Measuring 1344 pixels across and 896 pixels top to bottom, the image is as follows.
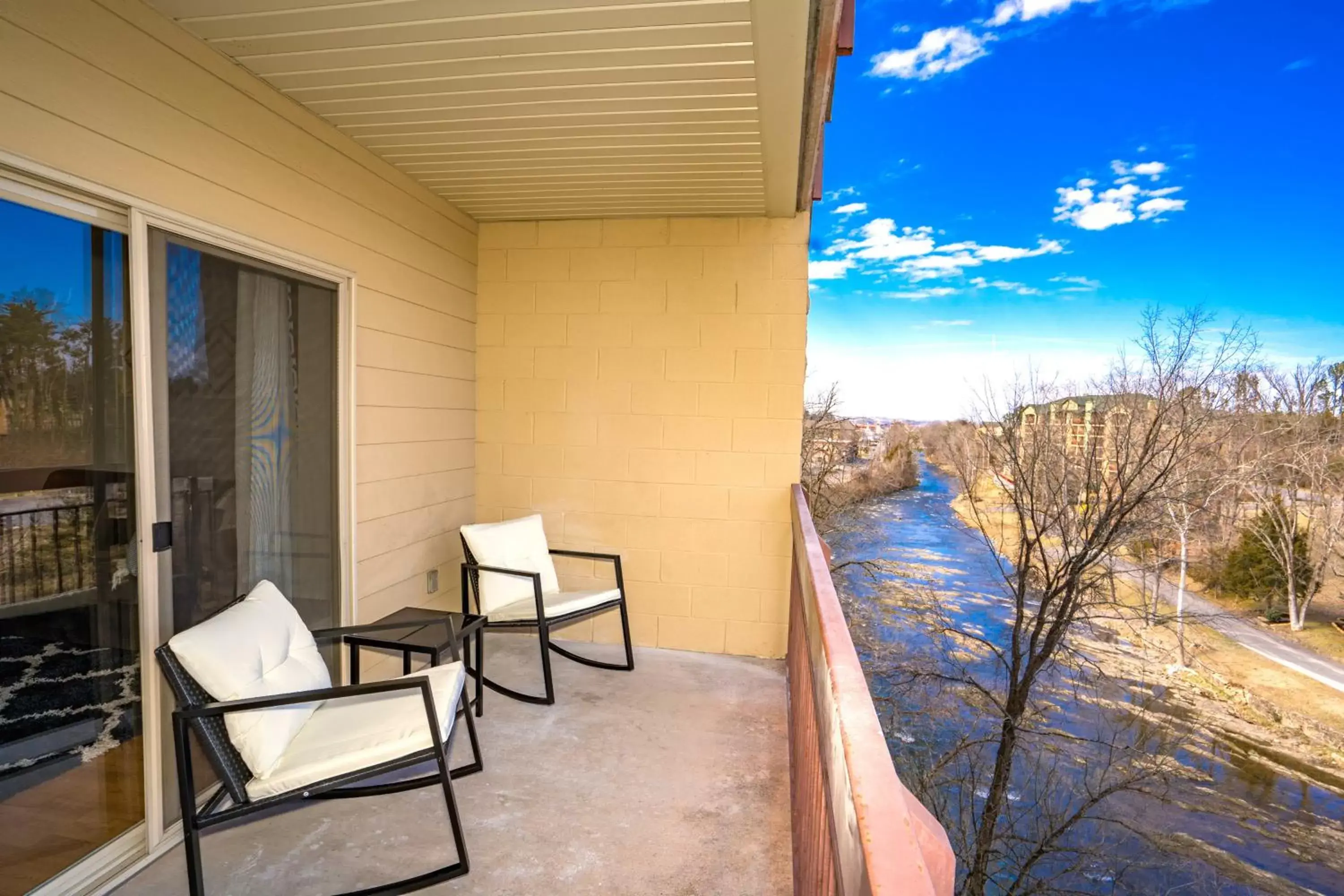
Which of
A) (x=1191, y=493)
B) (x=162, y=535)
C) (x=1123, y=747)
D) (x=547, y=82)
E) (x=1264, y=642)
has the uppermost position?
(x=547, y=82)

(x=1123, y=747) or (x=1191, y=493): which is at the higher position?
(x=1191, y=493)

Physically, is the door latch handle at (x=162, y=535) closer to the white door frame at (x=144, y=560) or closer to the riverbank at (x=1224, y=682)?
the white door frame at (x=144, y=560)

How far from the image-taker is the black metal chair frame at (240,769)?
5.49 ft

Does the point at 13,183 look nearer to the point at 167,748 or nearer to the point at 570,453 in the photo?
the point at 167,748

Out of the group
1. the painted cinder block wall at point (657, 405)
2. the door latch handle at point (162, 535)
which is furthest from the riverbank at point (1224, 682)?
the door latch handle at point (162, 535)

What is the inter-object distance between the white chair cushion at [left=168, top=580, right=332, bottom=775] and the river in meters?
7.64

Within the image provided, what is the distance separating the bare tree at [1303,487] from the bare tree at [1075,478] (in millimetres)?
6045

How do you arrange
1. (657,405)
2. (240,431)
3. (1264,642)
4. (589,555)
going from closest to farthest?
(240,431) → (589,555) → (657,405) → (1264,642)

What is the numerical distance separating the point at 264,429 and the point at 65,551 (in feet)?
2.72

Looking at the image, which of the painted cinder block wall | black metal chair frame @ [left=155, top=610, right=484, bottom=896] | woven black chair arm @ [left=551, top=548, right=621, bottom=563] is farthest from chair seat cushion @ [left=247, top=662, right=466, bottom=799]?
the painted cinder block wall

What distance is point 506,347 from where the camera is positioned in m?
4.06

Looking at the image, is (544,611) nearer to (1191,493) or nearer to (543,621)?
(543,621)

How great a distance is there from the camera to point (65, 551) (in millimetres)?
1731

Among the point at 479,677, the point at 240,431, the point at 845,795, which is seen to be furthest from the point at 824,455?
the point at 845,795
